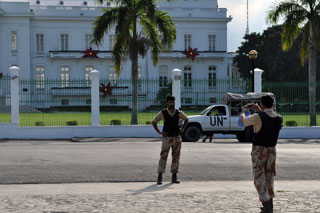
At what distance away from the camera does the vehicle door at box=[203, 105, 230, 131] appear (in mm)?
21484

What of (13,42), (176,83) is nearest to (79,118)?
(176,83)

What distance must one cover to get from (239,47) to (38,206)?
63048mm

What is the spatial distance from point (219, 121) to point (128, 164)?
8629 mm

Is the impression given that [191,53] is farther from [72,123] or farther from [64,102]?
[64,102]

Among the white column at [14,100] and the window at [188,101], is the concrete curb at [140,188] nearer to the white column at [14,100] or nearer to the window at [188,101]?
the white column at [14,100]

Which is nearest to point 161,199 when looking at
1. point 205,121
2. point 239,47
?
point 205,121

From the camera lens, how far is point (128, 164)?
13.4 meters

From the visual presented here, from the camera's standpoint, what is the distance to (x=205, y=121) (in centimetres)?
2156

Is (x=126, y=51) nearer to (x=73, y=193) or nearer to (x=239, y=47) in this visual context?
(x=73, y=193)

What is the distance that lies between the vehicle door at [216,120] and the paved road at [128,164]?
3.07 m

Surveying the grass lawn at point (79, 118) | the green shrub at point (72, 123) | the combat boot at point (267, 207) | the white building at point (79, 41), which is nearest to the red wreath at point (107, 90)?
the grass lawn at point (79, 118)

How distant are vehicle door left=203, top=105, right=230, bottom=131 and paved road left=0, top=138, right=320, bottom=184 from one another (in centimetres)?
307

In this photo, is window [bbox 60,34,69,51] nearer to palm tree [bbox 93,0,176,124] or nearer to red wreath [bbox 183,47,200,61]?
red wreath [bbox 183,47,200,61]

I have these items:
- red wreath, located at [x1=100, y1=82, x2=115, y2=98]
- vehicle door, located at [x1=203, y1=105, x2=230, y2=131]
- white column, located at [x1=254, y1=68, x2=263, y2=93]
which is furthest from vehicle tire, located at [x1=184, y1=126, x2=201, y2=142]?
white column, located at [x1=254, y1=68, x2=263, y2=93]
